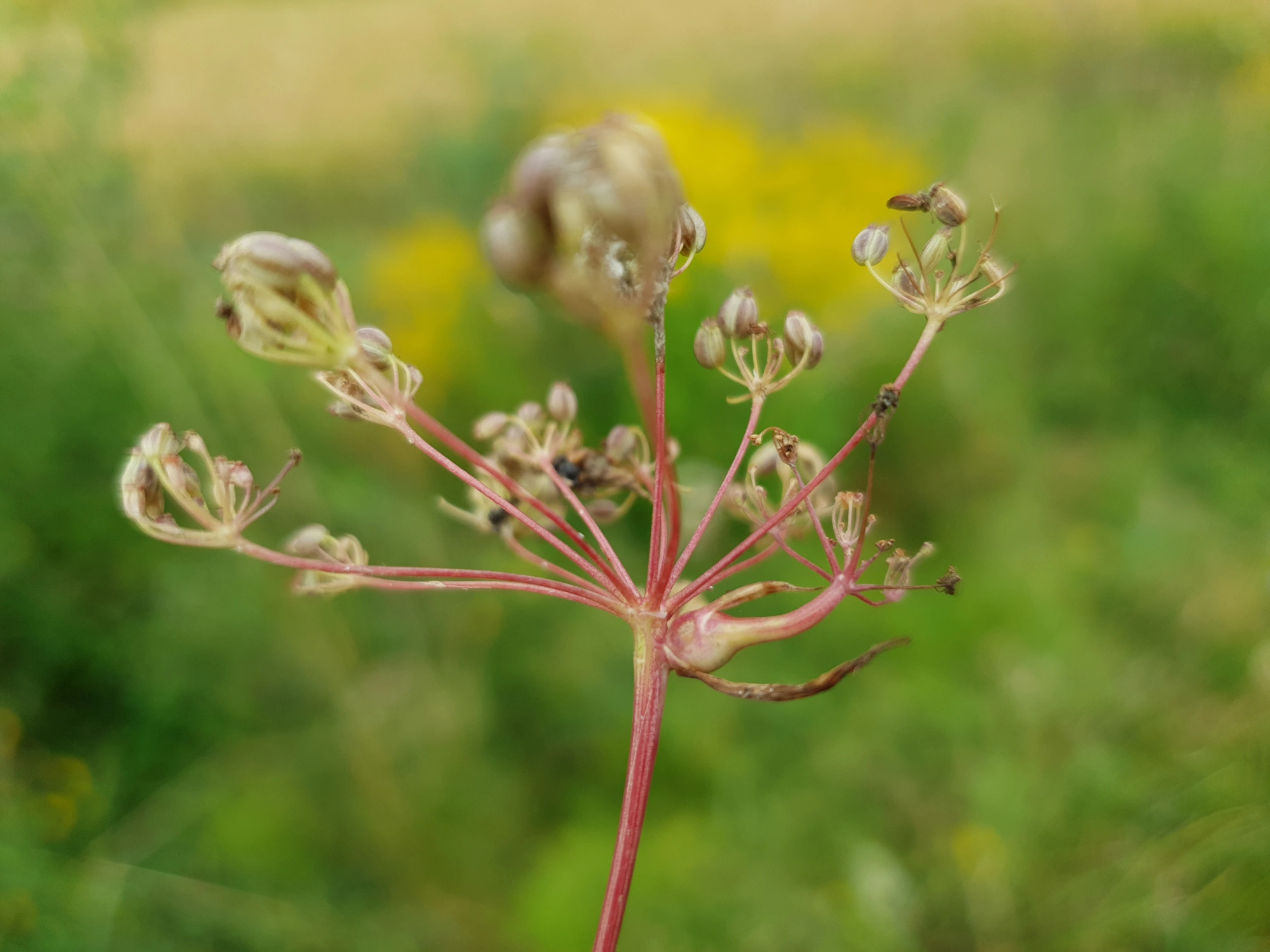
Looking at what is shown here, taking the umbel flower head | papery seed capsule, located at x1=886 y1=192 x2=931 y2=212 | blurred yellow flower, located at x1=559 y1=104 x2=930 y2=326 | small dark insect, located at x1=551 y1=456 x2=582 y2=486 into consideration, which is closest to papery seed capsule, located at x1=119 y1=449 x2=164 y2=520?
the umbel flower head

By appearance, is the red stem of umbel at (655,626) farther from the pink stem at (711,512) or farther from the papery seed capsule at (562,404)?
the papery seed capsule at (562,404)

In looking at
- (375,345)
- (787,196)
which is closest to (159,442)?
(375,345)

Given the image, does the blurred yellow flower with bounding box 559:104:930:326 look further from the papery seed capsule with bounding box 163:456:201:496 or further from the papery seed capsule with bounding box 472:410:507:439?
the papery seed capsule with bounding box 163:456:201:496

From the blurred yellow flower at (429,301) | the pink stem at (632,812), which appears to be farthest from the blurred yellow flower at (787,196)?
the pink stem at (632,812)

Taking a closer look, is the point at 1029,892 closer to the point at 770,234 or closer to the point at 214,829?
the point at 214,829

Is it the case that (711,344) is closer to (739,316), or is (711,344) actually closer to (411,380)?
(739,316)

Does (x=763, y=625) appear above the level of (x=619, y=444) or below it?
below
